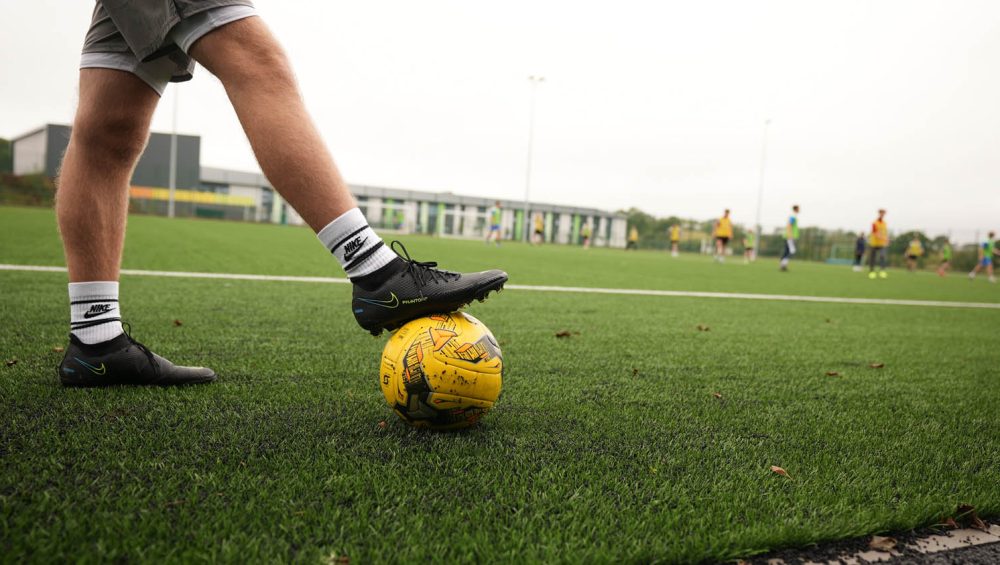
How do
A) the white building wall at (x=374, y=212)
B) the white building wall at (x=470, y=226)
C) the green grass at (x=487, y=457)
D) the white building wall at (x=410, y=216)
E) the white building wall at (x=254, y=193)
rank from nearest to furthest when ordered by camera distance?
the green grass at (x=487, y=457), the white building wall at (x=254, y=193), the white building wall at (x=374, y=212), the white building wall at (x=410, y=216), the white building wall at (x=470, y=226)

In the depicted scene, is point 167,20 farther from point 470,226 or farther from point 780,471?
point 470,226

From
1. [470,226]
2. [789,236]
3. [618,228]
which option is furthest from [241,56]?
[618,228]

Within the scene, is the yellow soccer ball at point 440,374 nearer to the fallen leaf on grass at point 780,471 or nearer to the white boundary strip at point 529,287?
the fallen leaf on grass at point 780,471

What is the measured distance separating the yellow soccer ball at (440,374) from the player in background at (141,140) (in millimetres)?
90

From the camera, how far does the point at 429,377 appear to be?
62.8 inches

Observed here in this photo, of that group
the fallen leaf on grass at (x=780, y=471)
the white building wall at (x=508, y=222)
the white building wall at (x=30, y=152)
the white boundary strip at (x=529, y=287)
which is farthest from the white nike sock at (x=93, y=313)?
the white building wall at (x=30, y=152)

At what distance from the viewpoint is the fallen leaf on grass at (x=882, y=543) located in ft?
3.99

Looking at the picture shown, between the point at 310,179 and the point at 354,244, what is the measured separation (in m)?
0.21

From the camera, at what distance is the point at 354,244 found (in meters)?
1.65

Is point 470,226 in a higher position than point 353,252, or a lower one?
higher

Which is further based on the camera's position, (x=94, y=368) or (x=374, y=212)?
(x=374, y=212)

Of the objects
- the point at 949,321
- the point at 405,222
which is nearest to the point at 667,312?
the point at 949,321

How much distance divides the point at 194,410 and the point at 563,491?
3.69 ft

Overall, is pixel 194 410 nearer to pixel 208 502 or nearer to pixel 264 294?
pixel 208 502
